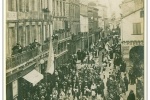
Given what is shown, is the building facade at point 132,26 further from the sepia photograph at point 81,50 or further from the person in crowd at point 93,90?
the person in crowd at point 93,90

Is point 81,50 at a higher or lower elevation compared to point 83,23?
lower

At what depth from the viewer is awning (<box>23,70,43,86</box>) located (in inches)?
57.8

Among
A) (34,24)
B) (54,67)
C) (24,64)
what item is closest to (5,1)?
(34,24)

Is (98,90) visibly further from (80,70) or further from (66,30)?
(66,30)

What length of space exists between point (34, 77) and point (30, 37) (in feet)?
0.85

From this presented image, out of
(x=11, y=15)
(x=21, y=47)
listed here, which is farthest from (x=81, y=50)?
(x=11, y=15)

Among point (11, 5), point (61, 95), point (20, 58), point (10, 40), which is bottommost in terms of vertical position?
point (61, 95)

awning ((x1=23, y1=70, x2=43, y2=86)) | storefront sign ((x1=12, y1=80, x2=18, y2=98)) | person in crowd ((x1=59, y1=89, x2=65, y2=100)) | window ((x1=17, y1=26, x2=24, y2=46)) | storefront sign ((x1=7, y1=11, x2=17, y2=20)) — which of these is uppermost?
storefront sign ((x1=7, y1=11, x2=17, y2=20))

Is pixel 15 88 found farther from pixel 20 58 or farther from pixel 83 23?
pixel 83 23

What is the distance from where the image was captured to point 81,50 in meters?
1.51

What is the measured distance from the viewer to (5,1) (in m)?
1.43

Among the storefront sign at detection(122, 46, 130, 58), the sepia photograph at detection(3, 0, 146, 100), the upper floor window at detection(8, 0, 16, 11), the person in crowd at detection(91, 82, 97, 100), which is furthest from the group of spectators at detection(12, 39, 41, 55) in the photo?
the storefront sign at detection(122, 46, 130, 58)

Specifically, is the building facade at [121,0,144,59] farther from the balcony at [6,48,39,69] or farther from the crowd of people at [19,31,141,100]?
the balcony at [6,48,39,69]

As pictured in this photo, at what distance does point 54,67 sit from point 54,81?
9 centimetres
